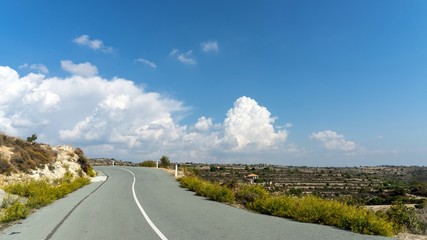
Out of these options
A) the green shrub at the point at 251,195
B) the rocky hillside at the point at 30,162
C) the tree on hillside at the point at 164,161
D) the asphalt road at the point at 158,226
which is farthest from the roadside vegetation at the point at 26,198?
the tree on hillside at the point at 164,161

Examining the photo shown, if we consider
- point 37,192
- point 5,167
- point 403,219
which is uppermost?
point 5,167

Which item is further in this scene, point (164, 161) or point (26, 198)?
point (164, 161)

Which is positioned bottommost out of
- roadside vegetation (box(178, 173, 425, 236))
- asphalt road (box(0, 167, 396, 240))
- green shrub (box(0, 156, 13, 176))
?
asphalt road (box(0, 167, 396, 240))

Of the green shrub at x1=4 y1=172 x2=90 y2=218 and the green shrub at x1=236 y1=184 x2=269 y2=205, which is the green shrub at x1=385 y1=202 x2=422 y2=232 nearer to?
the green shrub at x1=236 y1=184 x2=269 y2=205

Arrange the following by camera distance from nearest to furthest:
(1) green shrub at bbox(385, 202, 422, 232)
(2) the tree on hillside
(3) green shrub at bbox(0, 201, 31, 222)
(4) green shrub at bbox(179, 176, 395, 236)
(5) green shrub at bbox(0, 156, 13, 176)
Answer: (4) green shrub at bbox(179, 176, 395, 236) → (1) green shrub at bbox(385, 202, 422, 232) → (3) green shrub at bbox(0, 201, 31, 222) → (5) green shrub at bbox(0, 156, 13, 176) → (2) the tree on hillside

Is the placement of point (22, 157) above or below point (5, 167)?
above

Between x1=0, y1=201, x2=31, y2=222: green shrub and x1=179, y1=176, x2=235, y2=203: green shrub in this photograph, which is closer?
x1=0, y1=201, x2=31, y2=222: green shrub

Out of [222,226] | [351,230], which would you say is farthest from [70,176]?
[351,230]

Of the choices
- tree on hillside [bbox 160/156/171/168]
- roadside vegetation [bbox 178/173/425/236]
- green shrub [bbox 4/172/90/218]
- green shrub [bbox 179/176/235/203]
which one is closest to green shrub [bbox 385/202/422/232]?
roadside vegetation [bbox 178/173/425/236]

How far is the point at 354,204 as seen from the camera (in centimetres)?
1345

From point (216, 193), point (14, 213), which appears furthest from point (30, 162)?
point (14, 213)

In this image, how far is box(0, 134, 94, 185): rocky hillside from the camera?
2759cm

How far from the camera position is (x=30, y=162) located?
31125 millimetres

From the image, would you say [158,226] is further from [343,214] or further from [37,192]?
[37,192]
